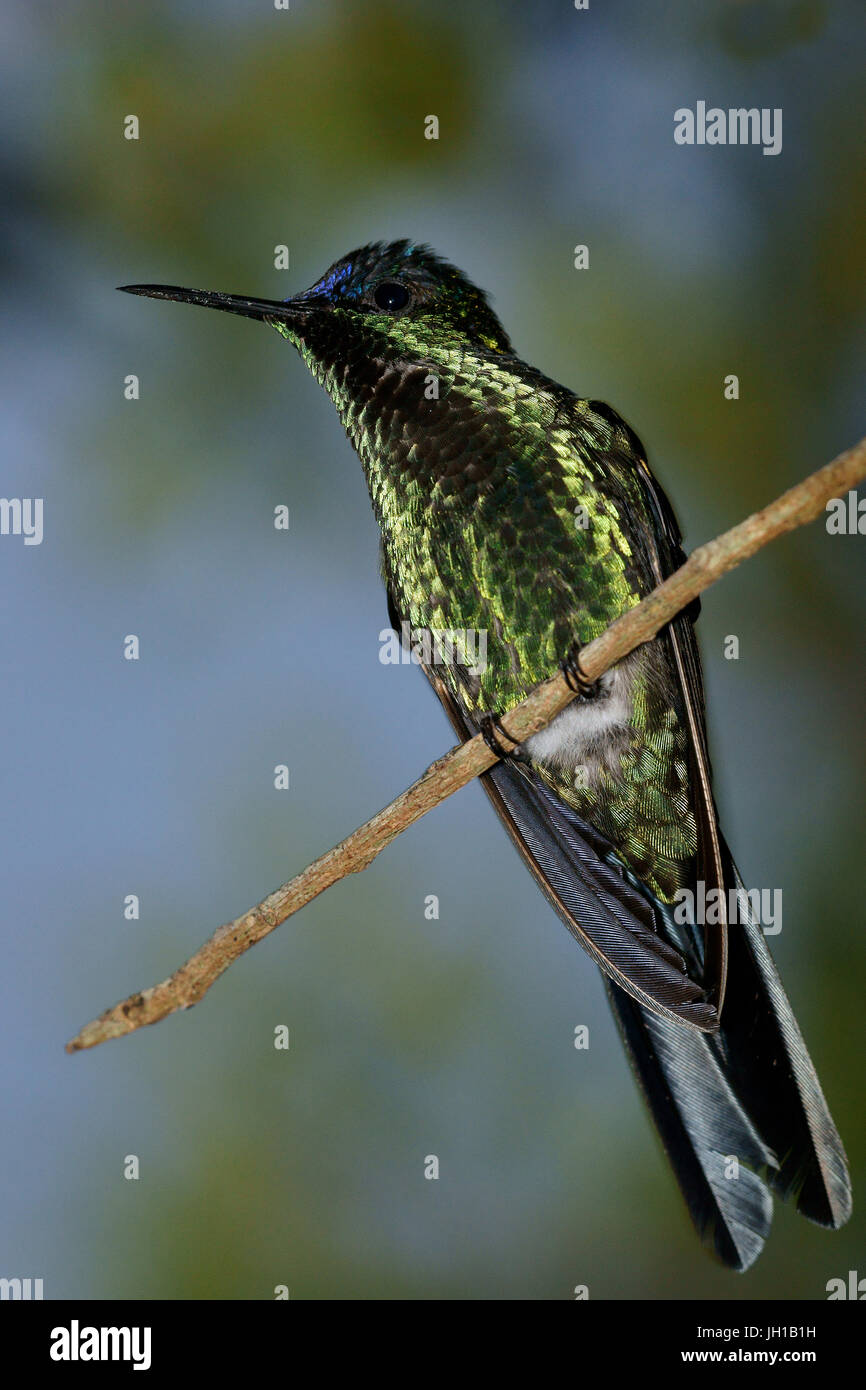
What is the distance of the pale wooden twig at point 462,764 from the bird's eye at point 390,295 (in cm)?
152

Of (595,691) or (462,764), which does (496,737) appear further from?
(595,691)

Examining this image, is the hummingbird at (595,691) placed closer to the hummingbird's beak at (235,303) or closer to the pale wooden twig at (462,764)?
the hummingbird's beak at (235,303)

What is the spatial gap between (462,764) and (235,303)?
1.77m

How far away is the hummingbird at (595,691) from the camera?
2984 millimetres

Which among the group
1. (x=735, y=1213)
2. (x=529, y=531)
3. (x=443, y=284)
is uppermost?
(x=443, y=284)

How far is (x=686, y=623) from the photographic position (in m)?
3.16

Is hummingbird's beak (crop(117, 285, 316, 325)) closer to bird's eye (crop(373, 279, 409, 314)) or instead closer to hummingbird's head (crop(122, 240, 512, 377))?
hummingbird's head (crop(122, 240, 512, 377))

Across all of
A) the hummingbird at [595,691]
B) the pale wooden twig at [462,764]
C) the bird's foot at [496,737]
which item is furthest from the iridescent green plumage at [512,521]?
the pale wooden twig at [462,764]

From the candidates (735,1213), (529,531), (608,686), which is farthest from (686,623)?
(735,1213)

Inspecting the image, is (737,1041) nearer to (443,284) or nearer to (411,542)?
(411,542)

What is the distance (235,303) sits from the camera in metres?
3.45

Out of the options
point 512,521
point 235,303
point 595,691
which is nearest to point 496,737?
point 595,691

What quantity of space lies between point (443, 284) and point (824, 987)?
314 cm

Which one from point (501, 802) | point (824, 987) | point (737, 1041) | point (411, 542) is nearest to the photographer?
point (737, 1041)
